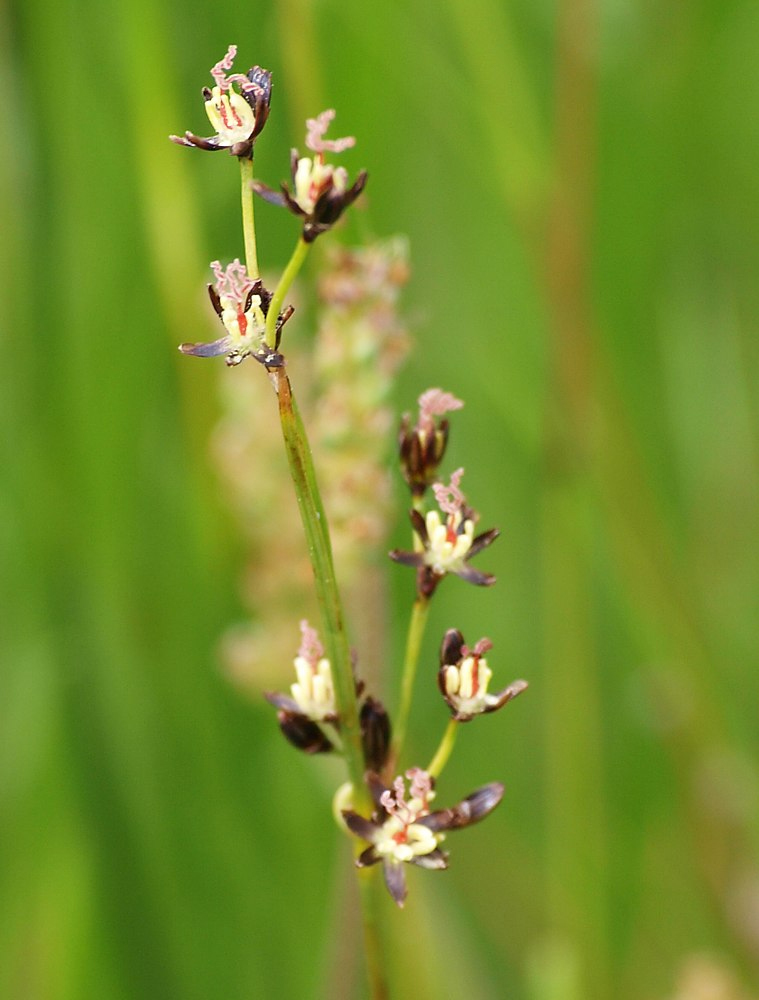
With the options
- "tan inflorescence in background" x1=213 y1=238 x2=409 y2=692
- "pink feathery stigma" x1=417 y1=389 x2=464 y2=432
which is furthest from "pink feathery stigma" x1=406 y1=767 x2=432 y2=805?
"tan inflorescence in background" x1=213 y1=238 x2=409 y2=692

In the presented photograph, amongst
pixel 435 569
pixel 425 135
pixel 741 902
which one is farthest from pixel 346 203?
pixel 425 135

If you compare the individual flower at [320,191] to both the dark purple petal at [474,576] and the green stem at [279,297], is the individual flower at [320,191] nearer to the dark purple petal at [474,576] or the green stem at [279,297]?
the green stem at [279,297]

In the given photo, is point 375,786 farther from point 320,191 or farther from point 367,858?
point 320,191

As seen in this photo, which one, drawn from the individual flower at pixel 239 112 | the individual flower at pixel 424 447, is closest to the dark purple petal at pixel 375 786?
the individual flower at pixel 424 447

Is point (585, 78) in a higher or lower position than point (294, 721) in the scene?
higher

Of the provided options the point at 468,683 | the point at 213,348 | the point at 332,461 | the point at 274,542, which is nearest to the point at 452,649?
the point at 468,683

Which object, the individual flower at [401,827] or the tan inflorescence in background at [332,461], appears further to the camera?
the tan inflorescence in background at [332,461]

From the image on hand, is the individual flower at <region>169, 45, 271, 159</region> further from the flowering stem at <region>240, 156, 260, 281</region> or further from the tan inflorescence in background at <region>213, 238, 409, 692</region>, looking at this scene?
the tan inflorescence in background at <region>213, 238, 409, 692</region>

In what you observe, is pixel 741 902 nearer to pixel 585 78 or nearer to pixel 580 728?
pixel 580 728
